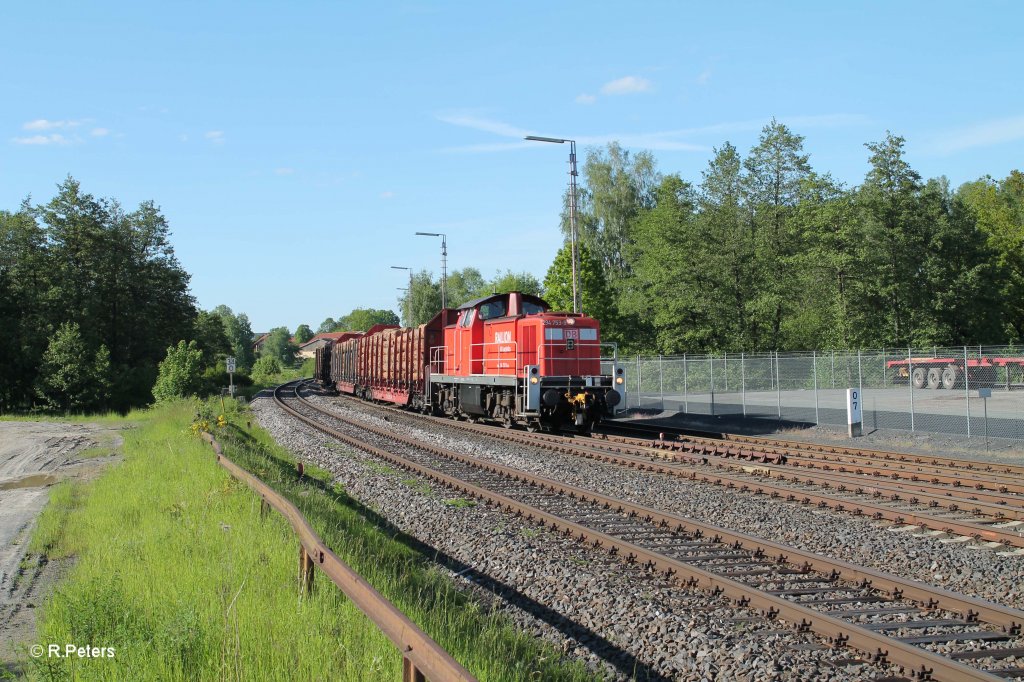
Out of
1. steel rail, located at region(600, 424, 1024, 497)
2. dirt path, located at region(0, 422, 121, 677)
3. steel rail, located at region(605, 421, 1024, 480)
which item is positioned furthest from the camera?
steel rail, located at region(605, 421, 1024, 480)

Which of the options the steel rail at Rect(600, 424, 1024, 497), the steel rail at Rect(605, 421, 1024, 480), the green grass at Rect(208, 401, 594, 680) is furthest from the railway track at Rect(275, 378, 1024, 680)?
the steel rail at Rect(605, 421, 1024, 480)

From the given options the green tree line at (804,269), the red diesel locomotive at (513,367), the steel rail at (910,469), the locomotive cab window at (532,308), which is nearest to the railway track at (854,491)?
the steel rail at (910,469)

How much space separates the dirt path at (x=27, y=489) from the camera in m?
6.34

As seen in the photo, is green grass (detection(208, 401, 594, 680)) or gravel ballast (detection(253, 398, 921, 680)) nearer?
green grass (detection(208, 401, 594, 680))

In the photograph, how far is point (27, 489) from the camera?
14.0 metres

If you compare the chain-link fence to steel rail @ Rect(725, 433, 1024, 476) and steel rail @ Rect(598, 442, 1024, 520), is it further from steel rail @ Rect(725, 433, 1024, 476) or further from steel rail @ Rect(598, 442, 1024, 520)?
steel rail @ Rect(598, 442, 1024, 520)

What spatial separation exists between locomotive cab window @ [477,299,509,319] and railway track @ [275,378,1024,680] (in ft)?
37.1

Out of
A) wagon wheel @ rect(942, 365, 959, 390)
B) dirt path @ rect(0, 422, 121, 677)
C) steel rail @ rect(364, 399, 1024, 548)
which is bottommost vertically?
dirt path @ rect(0, 422, 121, 677)

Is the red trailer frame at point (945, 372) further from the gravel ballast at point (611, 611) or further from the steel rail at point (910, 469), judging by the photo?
the gravel ballast at point (611, 611)

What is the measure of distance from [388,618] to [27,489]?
13.3 metres

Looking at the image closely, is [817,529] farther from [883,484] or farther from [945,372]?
[945,372]

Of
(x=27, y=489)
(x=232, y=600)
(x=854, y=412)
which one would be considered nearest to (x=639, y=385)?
(x=854, y=412)

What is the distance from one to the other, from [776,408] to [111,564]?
2229 cm

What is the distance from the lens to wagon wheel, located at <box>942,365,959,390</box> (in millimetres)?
29150
